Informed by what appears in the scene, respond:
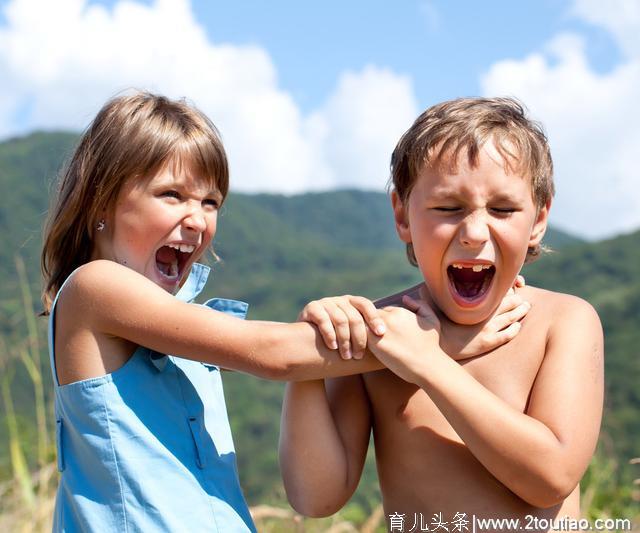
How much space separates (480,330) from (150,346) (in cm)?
81

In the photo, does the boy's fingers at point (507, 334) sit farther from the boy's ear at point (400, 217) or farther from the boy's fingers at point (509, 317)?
the boy's ear at point (400, 217)

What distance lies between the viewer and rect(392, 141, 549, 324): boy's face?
216 cm

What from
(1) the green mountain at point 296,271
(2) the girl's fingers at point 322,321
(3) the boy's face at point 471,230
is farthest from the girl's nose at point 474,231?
(1) the green mountain at point 296,271

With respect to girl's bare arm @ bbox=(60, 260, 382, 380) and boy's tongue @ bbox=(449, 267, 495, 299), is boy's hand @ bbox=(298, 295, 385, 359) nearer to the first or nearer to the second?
girl's bare arm @ bbox=(60, 260, 382, 380)

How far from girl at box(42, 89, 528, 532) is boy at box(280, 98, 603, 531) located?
14 centimetres

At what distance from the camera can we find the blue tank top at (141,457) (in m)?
2.07

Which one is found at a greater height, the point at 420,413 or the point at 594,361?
the point at 594,361

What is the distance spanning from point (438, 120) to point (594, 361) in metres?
0.69

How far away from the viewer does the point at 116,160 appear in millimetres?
2311

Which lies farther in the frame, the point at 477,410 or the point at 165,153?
the point at 165,153

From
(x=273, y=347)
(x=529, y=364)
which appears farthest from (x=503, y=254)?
(x=273, y=347)

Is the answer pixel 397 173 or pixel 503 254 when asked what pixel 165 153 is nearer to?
pixel 397 173

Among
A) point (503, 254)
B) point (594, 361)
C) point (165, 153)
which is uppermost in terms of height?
point (165, 153)

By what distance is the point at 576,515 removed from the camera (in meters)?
2.23
